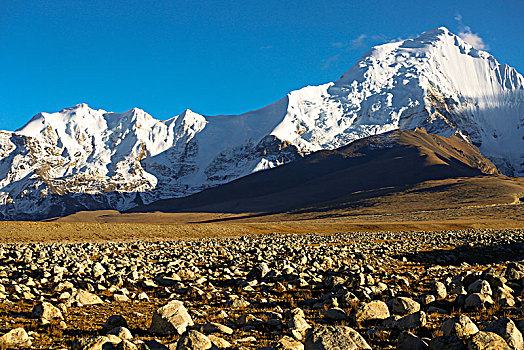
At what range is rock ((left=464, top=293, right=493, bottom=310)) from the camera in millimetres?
10062

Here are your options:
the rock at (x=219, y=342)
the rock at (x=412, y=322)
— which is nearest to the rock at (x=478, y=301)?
the rock at (x=412, y=322)

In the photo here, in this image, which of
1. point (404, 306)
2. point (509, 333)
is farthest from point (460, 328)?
point (404, 306)

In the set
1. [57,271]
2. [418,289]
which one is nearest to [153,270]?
[57,271]

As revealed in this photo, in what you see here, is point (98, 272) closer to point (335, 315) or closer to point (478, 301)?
point (335, 315)

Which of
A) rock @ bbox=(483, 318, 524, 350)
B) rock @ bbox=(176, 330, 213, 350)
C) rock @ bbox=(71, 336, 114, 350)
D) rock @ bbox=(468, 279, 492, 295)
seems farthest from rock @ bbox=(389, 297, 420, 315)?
rock @ bbox=(71, 336, 114, 350)

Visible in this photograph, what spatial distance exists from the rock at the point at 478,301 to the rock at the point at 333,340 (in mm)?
4546

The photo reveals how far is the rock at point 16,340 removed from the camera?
7180 mm

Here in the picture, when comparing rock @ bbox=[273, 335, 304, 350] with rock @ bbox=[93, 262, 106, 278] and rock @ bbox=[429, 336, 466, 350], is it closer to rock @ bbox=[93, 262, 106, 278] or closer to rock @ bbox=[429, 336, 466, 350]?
rock @ bbox=[429, 336, 466, 350]

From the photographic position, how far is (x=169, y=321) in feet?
27.9

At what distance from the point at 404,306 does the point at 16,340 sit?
7.56m

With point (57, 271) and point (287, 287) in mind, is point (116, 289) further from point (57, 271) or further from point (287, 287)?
point (287, 287)

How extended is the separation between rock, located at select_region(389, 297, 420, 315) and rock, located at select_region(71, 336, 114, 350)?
6099 mm

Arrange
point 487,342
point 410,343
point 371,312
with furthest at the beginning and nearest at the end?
point 371,312 → point 410,343 → point 487,342

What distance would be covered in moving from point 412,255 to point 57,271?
1691 cm
